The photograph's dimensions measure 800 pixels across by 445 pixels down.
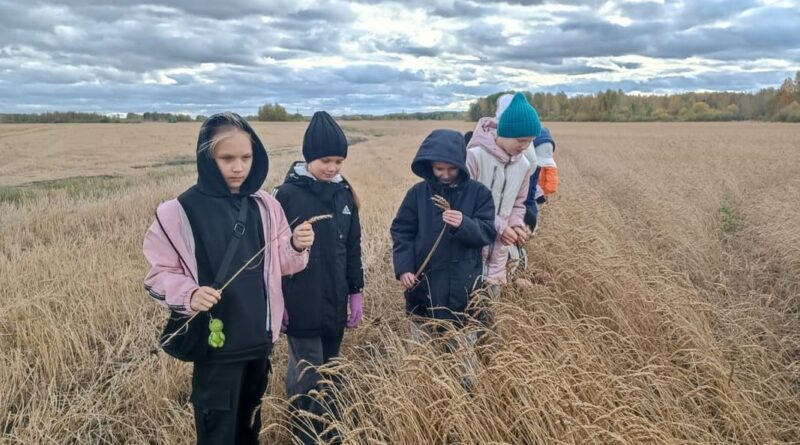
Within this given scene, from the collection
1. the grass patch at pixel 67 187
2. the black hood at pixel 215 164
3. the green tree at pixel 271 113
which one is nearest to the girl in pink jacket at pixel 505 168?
the black hood at pixel 215 164

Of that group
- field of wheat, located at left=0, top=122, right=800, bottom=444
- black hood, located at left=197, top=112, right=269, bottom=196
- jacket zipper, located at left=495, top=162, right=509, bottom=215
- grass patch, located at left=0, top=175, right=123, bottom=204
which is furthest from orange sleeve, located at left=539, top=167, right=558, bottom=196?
grass patch, located at left=0, top=175, right=123, bottom=204

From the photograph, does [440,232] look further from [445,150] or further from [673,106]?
[673,106]

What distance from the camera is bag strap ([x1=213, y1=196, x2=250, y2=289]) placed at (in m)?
2.57

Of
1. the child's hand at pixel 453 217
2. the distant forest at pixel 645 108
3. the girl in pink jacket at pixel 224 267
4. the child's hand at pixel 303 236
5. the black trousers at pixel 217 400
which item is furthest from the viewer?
the distant forest at pixel 645 108

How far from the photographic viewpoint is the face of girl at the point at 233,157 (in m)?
2.67

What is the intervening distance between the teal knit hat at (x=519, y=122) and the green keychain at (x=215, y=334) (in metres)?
2.38

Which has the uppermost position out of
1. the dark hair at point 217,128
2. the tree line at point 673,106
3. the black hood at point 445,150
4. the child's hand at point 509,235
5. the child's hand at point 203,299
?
the tree line at point 673,106

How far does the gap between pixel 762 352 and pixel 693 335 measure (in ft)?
1.44

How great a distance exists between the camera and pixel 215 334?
8.34 ft

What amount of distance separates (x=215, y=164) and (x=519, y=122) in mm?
2157

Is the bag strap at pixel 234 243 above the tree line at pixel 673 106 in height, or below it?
below

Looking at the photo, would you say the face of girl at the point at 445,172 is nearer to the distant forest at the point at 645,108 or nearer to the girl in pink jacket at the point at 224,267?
the girl in pink jacket at the point at 224,267

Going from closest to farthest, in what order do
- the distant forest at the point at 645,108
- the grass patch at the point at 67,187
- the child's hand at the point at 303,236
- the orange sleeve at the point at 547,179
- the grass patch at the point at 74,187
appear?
1. the child's hand at the point at 303,236
2. the orange sleeve at the point at 547,179
3. the grass patch at the point at 74,187
4. the grass patch at the point at 67,187
5. the distant forest at the point at 645,108

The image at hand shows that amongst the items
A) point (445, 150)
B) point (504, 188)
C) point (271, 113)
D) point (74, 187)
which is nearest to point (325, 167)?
point (445, 150)
